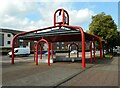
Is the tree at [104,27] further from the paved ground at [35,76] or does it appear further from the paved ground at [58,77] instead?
the paved ground at [35,76]

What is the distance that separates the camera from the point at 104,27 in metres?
46.4

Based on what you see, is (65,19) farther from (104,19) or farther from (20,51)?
(20,51)

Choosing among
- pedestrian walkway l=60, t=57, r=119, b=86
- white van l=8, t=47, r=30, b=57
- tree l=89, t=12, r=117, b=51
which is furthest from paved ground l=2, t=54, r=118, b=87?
white van l=8, t=47, r=30, b=57

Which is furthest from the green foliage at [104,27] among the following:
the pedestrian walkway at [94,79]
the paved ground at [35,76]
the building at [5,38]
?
the building at [5,38]

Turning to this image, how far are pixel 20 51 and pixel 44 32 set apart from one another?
27.7 m

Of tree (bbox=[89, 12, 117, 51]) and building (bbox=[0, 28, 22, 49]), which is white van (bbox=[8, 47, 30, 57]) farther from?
building (bbox=[0, 28, 22, 49])

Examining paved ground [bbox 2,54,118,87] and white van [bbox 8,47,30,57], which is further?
white van [bbox 8,47,30,57]

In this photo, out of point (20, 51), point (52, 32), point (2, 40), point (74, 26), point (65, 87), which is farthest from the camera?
point (2, 40)

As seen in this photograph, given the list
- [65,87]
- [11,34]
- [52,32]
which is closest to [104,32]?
[52,32]

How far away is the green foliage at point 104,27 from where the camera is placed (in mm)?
45656

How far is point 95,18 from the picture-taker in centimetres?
4762

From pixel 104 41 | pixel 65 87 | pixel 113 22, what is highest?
pixel 113 22

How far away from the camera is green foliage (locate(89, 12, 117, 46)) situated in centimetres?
4566

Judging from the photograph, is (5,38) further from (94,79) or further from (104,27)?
(94,79)
